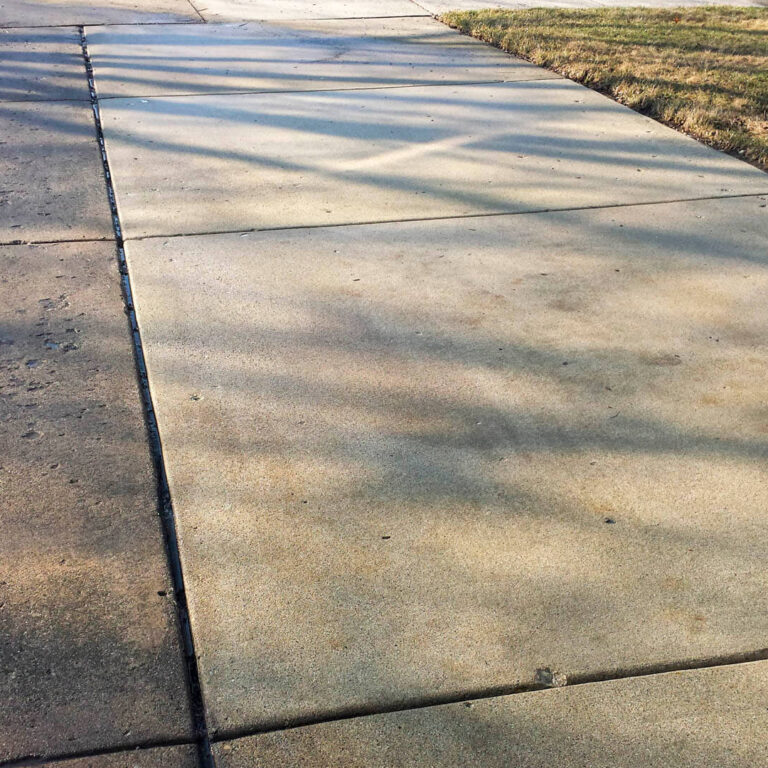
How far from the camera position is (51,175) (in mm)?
5176

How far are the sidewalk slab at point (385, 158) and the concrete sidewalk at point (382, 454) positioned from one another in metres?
0.03

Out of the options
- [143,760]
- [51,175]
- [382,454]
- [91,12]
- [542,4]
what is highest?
[542,4]

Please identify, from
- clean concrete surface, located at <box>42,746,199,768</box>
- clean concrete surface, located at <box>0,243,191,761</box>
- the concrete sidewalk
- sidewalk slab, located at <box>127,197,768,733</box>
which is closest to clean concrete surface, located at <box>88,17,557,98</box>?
the concrete sidewalk

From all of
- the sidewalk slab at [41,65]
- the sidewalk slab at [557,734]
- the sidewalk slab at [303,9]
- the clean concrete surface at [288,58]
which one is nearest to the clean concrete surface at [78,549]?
the sidewalk slab at [557,734]

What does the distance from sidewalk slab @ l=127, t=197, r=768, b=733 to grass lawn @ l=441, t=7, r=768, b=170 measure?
2.11 m

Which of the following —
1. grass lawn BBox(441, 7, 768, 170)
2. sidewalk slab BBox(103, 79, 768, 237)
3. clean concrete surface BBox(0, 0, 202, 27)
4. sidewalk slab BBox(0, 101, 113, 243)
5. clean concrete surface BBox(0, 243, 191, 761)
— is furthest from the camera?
clean concrete surface BBox(0, 0, 202, 27)

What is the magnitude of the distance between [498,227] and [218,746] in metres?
3.17

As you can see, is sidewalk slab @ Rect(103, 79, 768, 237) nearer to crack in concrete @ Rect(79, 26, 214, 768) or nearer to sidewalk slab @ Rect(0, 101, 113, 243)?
sidewalk slab @ Rect(0, 101, 113, 243)

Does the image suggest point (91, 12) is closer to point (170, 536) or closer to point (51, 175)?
point (51, 175)

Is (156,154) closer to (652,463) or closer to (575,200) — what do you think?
(575,200)

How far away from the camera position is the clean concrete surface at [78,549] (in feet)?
6.43

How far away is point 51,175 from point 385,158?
1871 mm

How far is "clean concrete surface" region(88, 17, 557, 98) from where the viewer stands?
7.18 meters

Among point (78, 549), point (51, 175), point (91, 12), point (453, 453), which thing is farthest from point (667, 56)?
point (78, 549)
